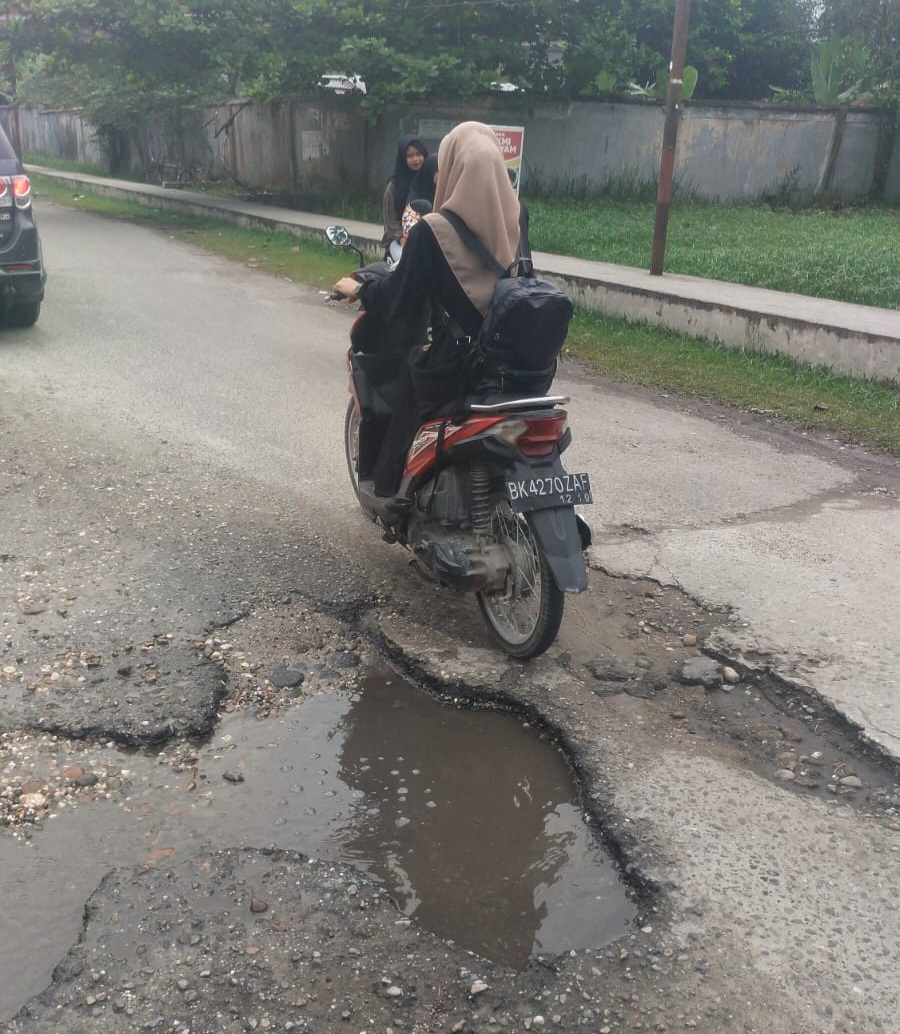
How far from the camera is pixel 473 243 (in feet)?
12.0

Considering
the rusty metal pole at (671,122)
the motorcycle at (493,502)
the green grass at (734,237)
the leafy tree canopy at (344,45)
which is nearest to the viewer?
the motorcycle at (493,502)

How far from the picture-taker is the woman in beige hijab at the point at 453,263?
3629mm

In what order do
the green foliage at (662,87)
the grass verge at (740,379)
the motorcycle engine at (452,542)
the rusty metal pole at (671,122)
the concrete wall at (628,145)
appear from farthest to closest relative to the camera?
the green foliage at (662,87) < the concrete wall at (628,145) < the rusty metal pole at (671,122) < the grass verge at (740,379) < the motorcycle engine at (452,542)

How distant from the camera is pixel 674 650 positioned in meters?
3.91

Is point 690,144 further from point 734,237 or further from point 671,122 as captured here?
point 671,122

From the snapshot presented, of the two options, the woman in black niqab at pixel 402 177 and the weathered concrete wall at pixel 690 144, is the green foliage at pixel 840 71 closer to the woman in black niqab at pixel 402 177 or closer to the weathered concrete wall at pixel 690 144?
the weathered concrete wall at pixel 690 144

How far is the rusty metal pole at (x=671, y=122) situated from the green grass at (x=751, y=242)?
0.74m

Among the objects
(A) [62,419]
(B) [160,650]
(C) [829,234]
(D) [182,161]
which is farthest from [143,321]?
(D) [182,161]

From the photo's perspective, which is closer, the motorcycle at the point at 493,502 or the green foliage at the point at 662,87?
the motorcycle at the point at 493,502

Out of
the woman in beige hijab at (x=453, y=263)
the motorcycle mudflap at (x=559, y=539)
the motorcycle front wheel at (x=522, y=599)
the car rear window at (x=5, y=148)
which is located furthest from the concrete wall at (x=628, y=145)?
the motorcycle mudflap at (x=559, y=539)

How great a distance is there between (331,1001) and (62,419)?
484 cm

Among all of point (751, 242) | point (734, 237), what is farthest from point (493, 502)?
point (734, 237)

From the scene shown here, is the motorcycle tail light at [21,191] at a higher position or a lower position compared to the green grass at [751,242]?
higher

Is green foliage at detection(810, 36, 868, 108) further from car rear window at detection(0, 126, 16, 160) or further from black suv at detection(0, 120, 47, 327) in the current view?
black suv at detection(0, 120, 47, 327)
